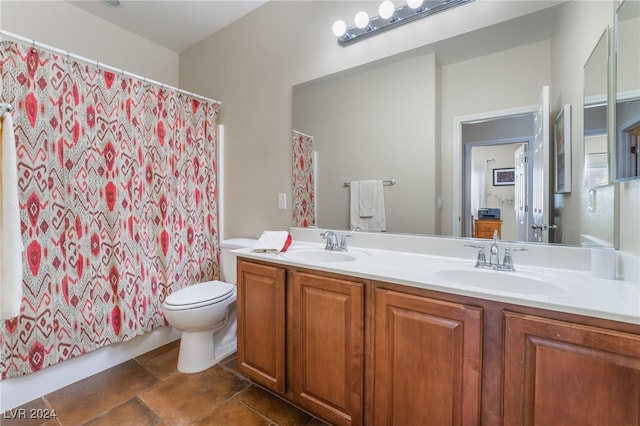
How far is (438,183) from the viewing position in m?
1.50

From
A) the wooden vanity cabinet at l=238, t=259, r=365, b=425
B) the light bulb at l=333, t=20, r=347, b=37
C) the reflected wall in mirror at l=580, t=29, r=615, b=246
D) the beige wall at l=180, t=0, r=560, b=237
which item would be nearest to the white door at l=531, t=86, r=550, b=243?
the reflected wall in mirror at l=580, t=29, r=615, b=246

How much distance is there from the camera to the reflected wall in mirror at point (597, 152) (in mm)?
1091

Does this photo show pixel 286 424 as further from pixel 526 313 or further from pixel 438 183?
pixel 438 183

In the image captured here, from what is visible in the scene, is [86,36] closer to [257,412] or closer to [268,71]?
[268,71]

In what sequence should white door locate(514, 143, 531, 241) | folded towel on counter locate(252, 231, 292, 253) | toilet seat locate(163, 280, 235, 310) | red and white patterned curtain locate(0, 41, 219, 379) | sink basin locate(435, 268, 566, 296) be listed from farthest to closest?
toilet seat locate(163, 280, 235, 310) → folded towel on counter locate(252, 231, 292, 253) → red and white patterned curtain locate(0, 41, 219, 379) → white door locate(514, 143, 531, 241) → sink basin locate(435, 268, 566, 296)

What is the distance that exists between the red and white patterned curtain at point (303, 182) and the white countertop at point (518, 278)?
20.4 inches

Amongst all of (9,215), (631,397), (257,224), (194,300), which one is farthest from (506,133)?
(9,215)

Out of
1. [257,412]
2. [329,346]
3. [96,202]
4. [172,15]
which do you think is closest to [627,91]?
[329,346]

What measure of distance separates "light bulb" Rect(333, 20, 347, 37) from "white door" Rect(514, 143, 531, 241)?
1.21 meters

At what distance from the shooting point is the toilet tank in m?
2.24

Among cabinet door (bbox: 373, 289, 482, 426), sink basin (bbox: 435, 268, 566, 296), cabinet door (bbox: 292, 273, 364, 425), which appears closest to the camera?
cabinet door (bbox: 373, 289, 482, 426)

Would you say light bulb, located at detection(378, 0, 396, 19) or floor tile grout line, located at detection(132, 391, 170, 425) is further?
light bulb, located at detection(378, 0, 396, 19)

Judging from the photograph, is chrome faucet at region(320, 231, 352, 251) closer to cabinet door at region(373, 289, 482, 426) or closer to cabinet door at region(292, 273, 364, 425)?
cabinet door at region(292, 273, 364, 425)

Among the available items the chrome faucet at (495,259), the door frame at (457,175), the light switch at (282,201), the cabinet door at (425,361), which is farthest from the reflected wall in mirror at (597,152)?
the light switch at (282,201)
